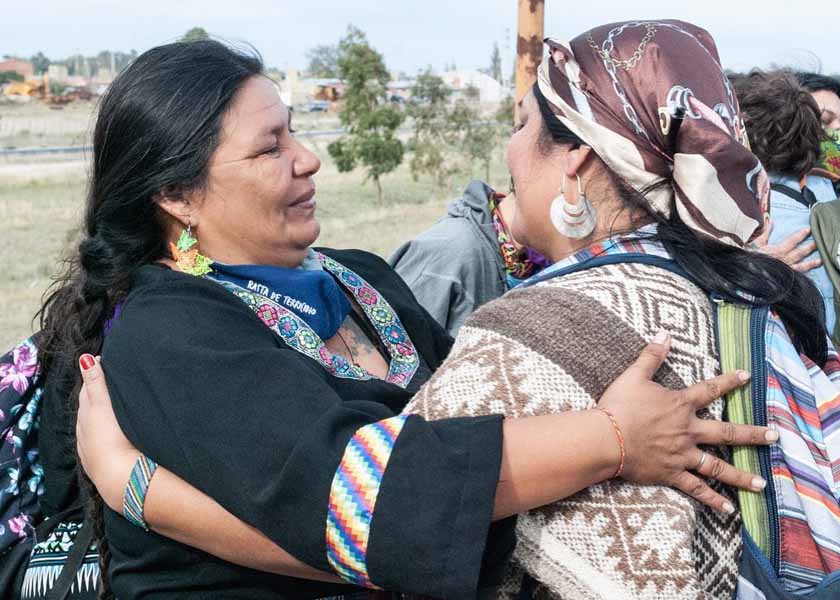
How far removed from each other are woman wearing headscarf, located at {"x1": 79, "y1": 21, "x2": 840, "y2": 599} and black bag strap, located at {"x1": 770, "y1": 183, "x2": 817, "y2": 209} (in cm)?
226

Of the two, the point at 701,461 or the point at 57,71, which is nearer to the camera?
the point at 701,461

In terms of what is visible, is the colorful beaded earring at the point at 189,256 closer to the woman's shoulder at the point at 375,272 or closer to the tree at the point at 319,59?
Result: the woman's shoulder at the point at 375,272

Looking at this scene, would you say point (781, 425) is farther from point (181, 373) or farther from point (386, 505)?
point (181, 373)

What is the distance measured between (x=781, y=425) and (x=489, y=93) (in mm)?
44415

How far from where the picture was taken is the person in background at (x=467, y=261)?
11.8 ft

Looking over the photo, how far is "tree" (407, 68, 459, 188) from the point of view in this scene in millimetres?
22484

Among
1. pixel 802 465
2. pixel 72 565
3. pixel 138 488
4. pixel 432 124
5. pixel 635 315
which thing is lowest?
pixel 432 124

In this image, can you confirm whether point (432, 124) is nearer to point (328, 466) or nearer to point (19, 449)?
point (19, 449)

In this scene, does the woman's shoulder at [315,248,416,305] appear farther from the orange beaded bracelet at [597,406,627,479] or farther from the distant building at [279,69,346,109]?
the distant building at [279,69,346,109]

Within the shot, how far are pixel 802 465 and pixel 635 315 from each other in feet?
1.53

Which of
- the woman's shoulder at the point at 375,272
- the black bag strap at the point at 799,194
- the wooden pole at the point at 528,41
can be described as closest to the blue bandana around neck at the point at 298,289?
the woman's shoulder at the point at 375,272

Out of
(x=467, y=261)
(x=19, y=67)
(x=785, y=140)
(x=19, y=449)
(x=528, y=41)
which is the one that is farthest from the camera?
(x=19, y=67)

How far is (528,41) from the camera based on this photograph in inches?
197

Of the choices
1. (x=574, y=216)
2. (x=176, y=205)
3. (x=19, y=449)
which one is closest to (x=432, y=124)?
(x=176, y=205)
